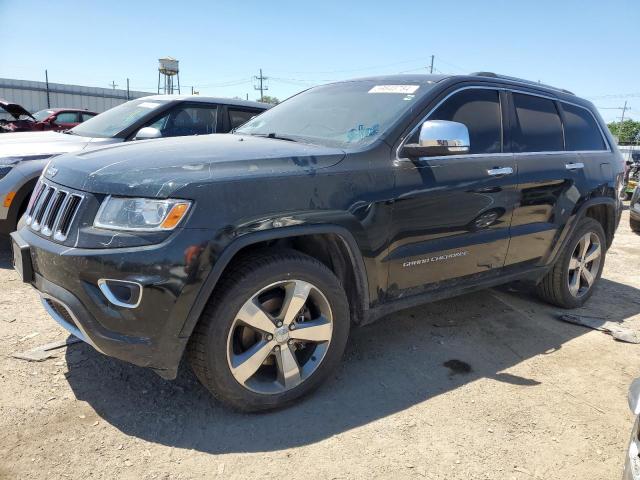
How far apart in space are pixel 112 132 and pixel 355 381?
4.12m

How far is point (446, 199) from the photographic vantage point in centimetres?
320

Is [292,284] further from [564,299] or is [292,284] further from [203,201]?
[564,299]

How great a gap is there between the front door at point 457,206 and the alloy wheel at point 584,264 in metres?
1.24

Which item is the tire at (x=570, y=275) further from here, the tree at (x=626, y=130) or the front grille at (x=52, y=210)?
the tree at (x=626, y=130)

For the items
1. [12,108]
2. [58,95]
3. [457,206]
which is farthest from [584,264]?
[58,95]

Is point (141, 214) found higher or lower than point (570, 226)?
higher

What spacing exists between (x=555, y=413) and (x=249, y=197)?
6.82ft

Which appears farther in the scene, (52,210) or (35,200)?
(35,200)

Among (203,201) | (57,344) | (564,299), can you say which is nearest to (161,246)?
(203,201)

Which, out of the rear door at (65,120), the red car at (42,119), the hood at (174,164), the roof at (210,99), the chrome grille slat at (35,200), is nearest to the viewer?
the hood at (174,164)

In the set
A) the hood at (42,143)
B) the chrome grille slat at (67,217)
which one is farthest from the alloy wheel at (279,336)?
the hood at (42,143)

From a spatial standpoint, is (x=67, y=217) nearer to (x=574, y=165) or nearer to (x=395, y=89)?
(x=395, y=89)

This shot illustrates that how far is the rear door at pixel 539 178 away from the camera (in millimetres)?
3777

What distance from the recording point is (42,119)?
559 inches
